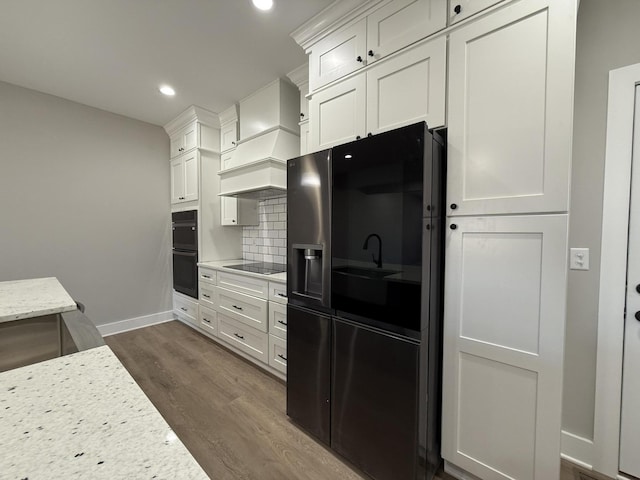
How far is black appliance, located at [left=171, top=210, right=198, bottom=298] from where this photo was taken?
133 inches

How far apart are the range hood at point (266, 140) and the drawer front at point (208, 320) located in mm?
1398

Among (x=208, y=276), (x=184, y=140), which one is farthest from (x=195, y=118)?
(x=208, y=276)

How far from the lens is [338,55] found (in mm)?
1769

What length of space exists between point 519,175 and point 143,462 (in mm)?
1514

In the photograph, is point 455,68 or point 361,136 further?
point 361,136

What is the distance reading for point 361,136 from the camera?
1.64m

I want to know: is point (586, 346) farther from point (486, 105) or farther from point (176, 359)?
point (176, 359)

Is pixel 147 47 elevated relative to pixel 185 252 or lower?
elevated

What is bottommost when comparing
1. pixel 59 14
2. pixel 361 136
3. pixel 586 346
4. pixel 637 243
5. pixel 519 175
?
pixel 586 346

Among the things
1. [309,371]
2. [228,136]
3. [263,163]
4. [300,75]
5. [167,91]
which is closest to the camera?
[309,371]

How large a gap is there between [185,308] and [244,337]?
1.42 m

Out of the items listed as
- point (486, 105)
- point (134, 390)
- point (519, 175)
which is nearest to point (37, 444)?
point (134, 390)

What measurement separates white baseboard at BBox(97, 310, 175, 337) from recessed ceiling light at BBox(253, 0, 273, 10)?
3682 millimetres

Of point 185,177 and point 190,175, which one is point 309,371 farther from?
point 185,177
